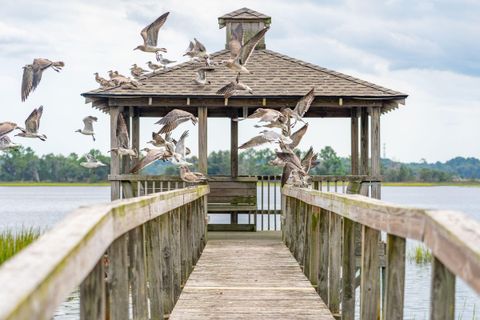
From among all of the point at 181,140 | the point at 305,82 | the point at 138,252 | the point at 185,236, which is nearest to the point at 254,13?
the point at 305,82

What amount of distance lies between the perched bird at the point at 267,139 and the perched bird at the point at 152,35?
4.52 m

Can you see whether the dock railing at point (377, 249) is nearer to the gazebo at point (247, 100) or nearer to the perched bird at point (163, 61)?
the gazebo at point (247, 100)

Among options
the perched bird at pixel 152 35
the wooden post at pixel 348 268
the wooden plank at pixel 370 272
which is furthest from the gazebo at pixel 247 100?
the wooden plank at pixel 370 272

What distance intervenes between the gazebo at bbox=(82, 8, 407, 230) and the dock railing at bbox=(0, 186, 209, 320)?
30.9 ft

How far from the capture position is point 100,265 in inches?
147

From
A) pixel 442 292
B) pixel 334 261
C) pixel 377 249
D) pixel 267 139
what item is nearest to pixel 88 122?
pixel 267 139

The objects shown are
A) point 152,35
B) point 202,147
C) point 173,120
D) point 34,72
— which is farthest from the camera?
point 152,35

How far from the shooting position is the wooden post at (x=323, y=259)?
7.95m

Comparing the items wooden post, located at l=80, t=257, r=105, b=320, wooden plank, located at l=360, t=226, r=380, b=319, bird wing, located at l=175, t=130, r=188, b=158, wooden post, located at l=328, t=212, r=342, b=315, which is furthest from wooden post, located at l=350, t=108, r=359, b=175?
wooden post, located at l=80, t=257, r=105, b=320

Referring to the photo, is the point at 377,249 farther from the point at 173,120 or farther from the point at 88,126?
the point at 88,126

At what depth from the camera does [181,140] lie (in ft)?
52.5

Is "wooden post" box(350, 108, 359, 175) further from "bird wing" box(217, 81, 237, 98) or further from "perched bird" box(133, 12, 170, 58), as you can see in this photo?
"perched bird" box(133, 12, 170, 58)

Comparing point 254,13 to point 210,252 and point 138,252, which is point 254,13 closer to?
point 210,252

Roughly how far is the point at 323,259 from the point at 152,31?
11333mm
